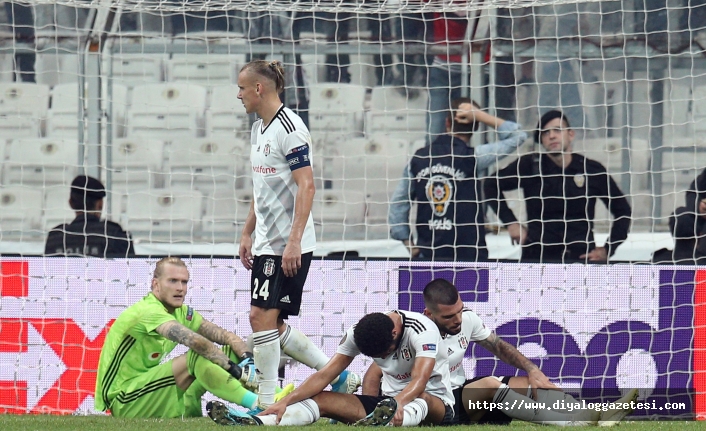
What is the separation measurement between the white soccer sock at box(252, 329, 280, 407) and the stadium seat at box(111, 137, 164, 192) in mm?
2796

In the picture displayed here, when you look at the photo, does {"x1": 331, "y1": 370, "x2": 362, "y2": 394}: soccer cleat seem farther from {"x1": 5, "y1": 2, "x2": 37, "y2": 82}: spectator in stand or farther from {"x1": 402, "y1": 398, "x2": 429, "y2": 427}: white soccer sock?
{"x1": 5, "y1": 2, "x2": 37, "y2": 82}: spectator in stand

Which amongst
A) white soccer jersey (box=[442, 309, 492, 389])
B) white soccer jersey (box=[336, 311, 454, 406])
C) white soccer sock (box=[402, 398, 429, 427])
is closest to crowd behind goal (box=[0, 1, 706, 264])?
white soccer jersey (box=[442, 309, 492, 389])

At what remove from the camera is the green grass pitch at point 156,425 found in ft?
16.9

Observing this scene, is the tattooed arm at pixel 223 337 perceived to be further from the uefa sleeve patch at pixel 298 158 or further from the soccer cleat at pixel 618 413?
the soccer cleat at pixel 618 413

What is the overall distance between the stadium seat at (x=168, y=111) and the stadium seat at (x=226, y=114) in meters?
0.12

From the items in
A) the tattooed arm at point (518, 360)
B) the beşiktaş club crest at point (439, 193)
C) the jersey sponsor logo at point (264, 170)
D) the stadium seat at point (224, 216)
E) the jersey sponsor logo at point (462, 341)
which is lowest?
the tattooed arm at point (518, 360)

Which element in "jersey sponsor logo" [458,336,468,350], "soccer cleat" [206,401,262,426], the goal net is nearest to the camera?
"soccer cleat" [206,401,262,426]

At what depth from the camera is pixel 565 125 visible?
7348 mm

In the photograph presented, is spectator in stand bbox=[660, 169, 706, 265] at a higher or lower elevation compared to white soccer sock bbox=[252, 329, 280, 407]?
higher

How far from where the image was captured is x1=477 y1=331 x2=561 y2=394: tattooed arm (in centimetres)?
575

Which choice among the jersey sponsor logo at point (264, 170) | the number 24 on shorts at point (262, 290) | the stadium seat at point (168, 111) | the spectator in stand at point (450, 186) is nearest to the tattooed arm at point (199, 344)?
the number 24 on shorts at point (262, 290)

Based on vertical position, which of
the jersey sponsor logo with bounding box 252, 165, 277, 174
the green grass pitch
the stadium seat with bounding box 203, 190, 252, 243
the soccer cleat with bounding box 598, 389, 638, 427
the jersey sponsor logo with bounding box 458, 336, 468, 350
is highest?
the jersey sponsor logo with bounding box 252, 165, 277, 174

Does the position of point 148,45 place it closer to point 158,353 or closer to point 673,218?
point 158,353

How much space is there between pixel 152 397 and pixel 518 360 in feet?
7.07
